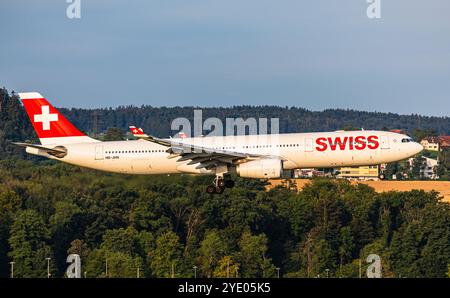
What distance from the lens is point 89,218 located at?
113312 mm

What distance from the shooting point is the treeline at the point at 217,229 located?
4006 inches

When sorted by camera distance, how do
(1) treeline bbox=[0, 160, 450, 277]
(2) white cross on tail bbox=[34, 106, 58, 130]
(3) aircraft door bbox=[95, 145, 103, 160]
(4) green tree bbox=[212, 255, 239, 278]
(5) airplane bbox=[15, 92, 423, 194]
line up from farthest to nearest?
(1) treeline bbox=[0, 160, 450, 277] → (4) green tree bbox=[212, 255, 239, 278] → (2) white cross on tail bbox=[34, 106, 58, 130] → (3) aircraft door bbox=[95, 145, 103, 160] → (5) airplane bbox=[15, 92, 423, 194]

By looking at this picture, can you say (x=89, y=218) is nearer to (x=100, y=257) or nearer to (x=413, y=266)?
(x=100, y=257)

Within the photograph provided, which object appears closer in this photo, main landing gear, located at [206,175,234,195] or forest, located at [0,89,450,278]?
main landing gear, located at [206,175,234,195]

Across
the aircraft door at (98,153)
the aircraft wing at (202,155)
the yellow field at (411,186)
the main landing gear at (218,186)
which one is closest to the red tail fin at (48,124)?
the aircraft door at (98,153)

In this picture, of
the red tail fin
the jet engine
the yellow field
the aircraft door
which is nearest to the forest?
the yellow field

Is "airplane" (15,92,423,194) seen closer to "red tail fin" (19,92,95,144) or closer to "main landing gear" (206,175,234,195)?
"main landing gear" (206,175,234,195)

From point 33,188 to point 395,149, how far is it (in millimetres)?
44843

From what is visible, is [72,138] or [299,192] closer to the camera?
[72,138]

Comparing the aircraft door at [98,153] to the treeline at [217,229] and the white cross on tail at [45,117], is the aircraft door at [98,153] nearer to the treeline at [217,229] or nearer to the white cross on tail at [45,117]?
the white cross on tail at [45,117]

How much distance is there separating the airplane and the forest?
1092 inches

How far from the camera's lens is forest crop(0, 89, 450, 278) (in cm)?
10156
